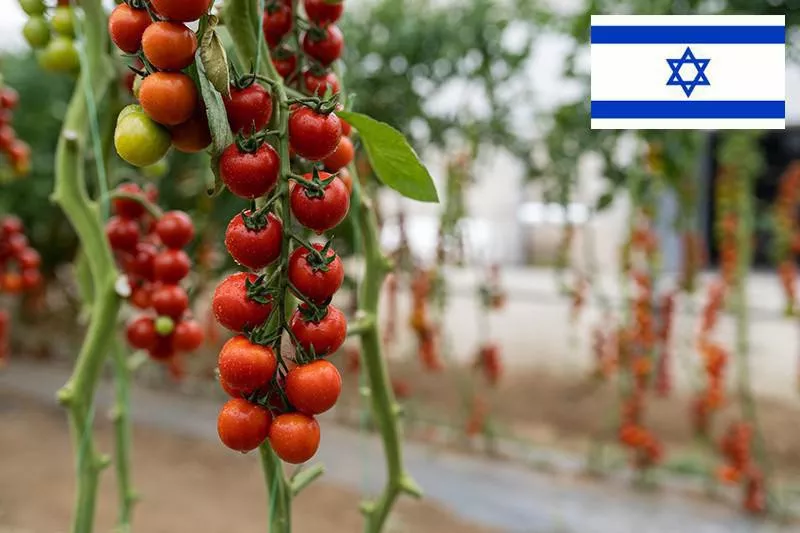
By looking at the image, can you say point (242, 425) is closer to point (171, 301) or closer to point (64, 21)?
point (171, 301)

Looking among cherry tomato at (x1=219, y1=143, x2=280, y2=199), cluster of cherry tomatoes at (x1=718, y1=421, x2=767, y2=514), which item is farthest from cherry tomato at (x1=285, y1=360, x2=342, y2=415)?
cluster of cherry tomatoes at (x1=718, y1=421, x2=767, y2=514)

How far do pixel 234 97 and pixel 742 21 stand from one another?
721 mm

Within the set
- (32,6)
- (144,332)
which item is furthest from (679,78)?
(32,6)

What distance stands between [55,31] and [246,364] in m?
0.70

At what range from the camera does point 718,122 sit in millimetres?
832

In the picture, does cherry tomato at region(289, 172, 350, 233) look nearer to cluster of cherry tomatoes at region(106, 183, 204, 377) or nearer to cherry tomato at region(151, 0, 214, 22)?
cherry tomato at region(151, 0, 214, 22)

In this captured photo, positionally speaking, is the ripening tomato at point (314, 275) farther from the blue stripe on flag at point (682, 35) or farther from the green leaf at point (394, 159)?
the blue stripe on flag at point (682, 35)

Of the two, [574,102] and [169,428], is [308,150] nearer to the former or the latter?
[574,102]

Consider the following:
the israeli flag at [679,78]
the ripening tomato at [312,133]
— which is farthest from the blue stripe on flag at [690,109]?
the ripening tomato at [312,133]

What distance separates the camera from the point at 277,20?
0.63 metres

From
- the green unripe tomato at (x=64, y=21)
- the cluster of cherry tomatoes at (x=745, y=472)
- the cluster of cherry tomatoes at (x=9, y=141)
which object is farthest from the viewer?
the cluster of cherry tomatoes at (x=745, y=472)

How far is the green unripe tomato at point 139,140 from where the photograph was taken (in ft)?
1.38

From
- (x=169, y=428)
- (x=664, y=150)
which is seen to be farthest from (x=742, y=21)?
(x=169, y=428)

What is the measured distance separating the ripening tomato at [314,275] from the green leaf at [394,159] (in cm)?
10
